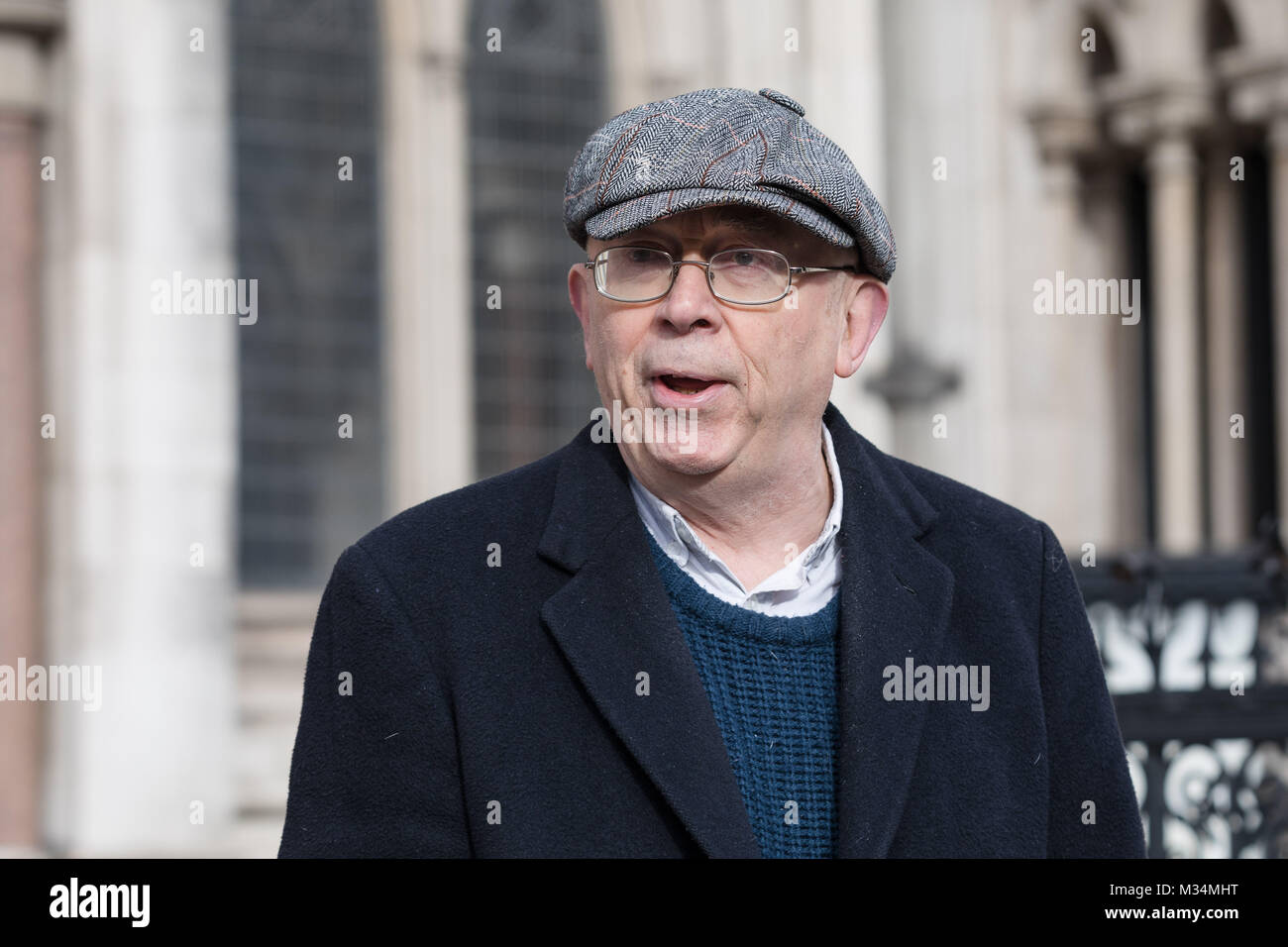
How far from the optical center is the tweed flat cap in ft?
6.01

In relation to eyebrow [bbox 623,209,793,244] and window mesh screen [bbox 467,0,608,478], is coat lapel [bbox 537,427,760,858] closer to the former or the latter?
eyebrow [bbox 623,209,793,244]

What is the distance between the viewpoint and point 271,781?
725 cm

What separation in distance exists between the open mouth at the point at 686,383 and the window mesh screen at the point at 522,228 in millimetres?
6652

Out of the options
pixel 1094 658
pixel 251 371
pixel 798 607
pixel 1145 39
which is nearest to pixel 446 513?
pixel 798 607

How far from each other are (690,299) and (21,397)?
17.7ft

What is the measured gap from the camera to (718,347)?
1.90 meters

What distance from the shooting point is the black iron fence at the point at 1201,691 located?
4512mm

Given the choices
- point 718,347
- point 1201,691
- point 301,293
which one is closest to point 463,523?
point 718,347

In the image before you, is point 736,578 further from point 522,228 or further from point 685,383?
point 522,228

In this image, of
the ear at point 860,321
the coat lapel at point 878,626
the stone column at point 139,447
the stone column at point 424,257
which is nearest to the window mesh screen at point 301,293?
the stone column at point 424,257

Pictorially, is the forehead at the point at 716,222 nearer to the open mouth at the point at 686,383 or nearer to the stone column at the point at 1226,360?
the open mouth at the point at 686,383

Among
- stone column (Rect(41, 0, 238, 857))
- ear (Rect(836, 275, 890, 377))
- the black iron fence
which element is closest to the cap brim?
ear (Rect(836, 275, 890, 377))

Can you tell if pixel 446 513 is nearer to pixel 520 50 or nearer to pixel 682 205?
pixel 682 205
